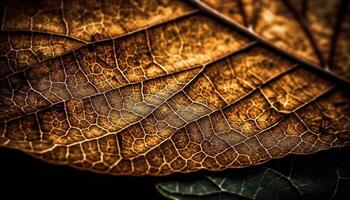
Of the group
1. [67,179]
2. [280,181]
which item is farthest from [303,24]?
[67,179]

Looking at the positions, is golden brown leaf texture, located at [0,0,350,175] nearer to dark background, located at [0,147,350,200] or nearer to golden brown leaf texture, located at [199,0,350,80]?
golden brown leaf texture, located at [199,0,350,80]

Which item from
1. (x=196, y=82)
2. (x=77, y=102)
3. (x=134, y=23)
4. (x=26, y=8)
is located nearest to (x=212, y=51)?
(x=196, y=82)

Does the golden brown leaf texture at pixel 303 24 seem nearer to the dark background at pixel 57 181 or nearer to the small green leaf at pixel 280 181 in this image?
the small green leaf at pixel 280 181

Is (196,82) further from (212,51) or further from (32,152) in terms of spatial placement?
(32,152)

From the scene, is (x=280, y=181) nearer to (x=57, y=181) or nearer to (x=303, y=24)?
(x=303, y=24)

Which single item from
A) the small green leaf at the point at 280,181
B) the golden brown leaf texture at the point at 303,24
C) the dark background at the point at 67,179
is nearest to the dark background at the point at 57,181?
the dark background at the point at 67,179

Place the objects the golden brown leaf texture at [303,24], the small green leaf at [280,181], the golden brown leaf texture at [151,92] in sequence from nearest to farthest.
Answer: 1. the golden brown leaf texture at [303,24]
2. the golden brown leaf texture at [151,92]
3. the small green leaf at [280,181]
